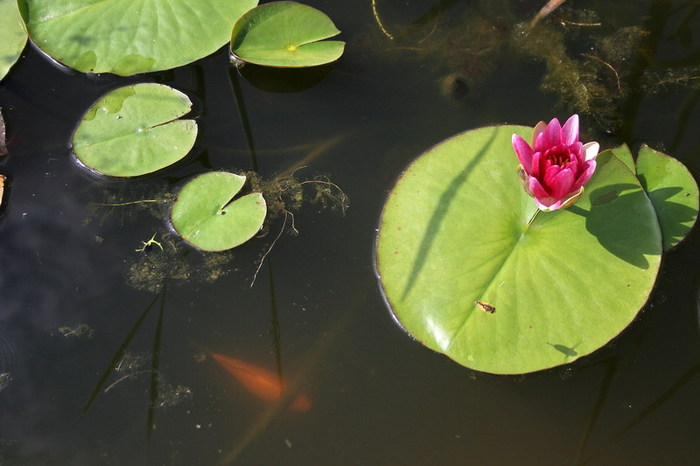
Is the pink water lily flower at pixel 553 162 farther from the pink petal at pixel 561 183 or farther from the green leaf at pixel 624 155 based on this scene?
the green leaf at pixel 624 155

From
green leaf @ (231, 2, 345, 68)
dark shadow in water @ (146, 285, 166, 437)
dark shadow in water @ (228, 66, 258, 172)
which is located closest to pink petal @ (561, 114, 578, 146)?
green leaf @ (231, 2, 345, 68)

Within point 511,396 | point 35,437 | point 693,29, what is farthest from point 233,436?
point 693,29

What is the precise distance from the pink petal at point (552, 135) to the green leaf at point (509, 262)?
345 millimetres

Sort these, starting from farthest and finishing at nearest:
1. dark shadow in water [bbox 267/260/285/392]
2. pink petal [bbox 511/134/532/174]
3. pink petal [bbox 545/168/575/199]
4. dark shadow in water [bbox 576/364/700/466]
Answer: dark shadow in water [bbox 267/260/285/392], dark shadow in water [bbox 576/364/700/466], pink petal [bbox 511/134/532/174], pink petal [bbox 545/168/575/199]

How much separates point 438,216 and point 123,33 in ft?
6.53

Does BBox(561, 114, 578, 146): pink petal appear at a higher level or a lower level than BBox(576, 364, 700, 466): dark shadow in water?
higher

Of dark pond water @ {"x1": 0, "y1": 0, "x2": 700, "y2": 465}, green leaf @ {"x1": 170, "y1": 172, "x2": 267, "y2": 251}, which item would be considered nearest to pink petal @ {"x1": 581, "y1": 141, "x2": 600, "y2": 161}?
dark pond water @ {"x1": 0, "y1": 0, "x2": 700, "y2": 465}

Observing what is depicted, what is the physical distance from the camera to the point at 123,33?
3268 millimetres

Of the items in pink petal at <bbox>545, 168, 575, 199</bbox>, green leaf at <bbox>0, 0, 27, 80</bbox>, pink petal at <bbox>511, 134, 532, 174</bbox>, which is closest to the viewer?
pink petal at <bbox>545, 168, 575, 199</bbox>

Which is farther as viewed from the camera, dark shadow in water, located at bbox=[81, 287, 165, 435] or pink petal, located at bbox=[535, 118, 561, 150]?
dark shadow in water, located at bbox=[81, 287, 165, 435]

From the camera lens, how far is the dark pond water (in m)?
2.77

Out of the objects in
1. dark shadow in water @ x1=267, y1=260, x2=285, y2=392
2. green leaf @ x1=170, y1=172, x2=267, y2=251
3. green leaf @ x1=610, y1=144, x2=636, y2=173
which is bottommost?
dark shadow in water @ x1=267, y1=260, x2=285, y2=392

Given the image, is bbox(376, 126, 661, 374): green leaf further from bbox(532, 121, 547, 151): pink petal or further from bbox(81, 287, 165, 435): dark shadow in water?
bbox(81, 287, 165, 435): dark shadow in water

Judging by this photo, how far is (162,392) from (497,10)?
293 centimetres
